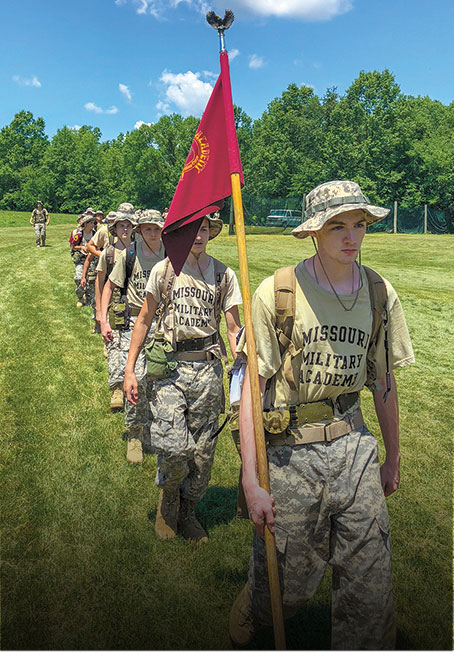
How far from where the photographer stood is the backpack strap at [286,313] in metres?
2.76

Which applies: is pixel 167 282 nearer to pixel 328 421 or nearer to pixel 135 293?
pixel 328 421

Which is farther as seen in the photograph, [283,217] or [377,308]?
[283,217]

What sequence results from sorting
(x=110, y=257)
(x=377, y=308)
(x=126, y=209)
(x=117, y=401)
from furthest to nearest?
1. (x=126, y=209)
2. (x=117, y=401)
3. (x=110, y=257)
4. (x=377, y=308)

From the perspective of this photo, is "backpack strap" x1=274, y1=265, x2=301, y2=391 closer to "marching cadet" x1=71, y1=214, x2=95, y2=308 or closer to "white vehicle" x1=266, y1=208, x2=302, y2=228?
"marching cadet" x1=71, y1=214, x2=95, y2=308

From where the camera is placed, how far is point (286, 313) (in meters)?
2.75

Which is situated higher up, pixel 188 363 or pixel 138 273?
pixel 138 273

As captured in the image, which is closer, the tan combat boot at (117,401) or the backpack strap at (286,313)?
the backpack strap at (286,313)

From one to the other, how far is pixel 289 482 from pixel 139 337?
2064 mm

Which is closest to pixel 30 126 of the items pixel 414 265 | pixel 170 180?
pixel 170 180

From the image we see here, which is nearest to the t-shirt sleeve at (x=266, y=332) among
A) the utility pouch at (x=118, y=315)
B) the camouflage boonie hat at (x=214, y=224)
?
the camouflage boonie hat at (x=214, y=224)

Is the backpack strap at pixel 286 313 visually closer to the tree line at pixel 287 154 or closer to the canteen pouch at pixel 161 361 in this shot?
the canteen pouch at pixel 161 361

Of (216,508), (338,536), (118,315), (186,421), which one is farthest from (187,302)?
(118,315)

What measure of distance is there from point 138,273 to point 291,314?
3.75 metres

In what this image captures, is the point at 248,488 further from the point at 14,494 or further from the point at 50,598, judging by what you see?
the point at 14,494
